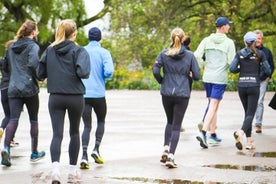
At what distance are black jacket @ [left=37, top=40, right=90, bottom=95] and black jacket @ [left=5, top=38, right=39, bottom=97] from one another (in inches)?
55.4

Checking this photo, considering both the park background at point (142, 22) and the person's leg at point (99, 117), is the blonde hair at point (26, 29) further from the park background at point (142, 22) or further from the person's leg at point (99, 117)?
the park background at point (142, 22)

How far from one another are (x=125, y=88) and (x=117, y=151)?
97.5 feet

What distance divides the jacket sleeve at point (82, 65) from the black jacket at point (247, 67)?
359cm

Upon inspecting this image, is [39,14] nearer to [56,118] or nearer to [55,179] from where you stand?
[56,118]

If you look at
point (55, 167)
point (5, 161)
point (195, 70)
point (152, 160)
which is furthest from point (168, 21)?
point (55, 167)

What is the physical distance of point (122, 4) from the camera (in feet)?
142

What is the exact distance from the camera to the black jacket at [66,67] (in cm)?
795

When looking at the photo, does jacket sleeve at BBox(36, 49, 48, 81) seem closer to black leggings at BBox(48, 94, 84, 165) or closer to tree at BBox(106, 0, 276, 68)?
black leggings at BBox(48, 94, 84, 165)

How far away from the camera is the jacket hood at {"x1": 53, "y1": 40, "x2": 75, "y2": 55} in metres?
7.97

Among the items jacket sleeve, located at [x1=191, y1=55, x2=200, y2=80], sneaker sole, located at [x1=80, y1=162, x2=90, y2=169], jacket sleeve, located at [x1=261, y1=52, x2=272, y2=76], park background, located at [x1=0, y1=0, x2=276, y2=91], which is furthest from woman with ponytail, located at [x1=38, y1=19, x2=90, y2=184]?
park background, located at [x1=0, y1=0, x2=276, y2=91]

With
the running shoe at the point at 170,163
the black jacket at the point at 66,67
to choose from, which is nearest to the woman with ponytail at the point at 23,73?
the black jacket at the point at 66,67

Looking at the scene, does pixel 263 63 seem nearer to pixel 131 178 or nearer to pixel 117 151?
pixel 117 151

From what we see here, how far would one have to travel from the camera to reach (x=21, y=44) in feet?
31.1

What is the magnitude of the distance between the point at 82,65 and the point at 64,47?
30cm
